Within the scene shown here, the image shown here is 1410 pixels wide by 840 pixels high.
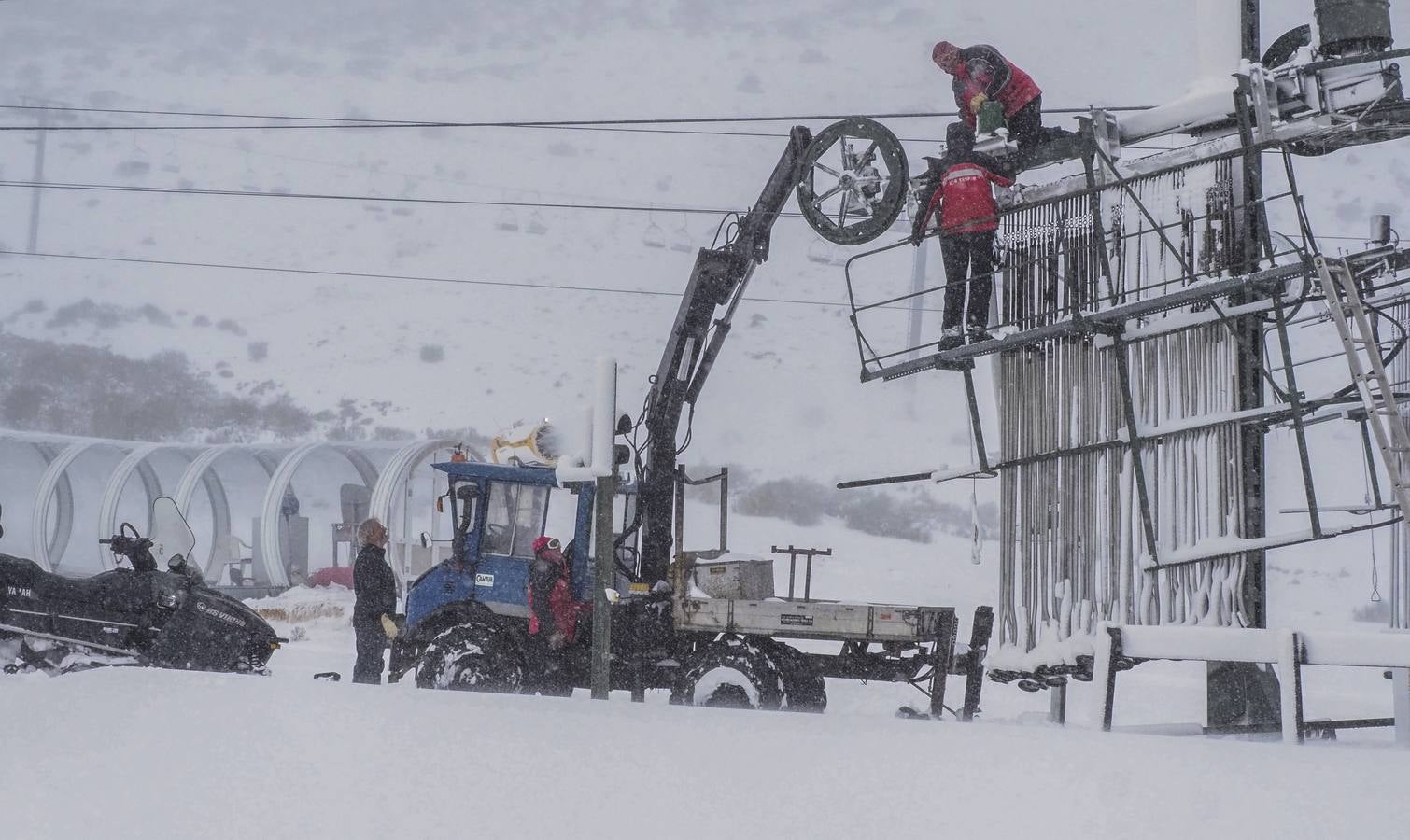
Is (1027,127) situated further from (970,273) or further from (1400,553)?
(1400,553)

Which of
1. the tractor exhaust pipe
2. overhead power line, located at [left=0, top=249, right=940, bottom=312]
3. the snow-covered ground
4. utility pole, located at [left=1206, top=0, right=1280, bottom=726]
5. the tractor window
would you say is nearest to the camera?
the snow-covered ground

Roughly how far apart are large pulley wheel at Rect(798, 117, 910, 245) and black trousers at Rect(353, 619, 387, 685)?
4.62m

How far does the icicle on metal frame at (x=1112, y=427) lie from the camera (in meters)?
7.53

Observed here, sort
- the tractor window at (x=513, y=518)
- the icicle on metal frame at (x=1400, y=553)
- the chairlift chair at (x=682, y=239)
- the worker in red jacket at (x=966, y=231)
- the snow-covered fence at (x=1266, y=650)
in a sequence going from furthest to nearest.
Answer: the chairlift chair at (x=682, y=239) < the tractor window at (x=513, y=518) < the worker in red jacket at (x=966, y=231) < the icicle on metal frame at (x=1400, y=553) < the snow-covered fence at (x=1266, y=650)

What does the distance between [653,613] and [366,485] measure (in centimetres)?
1451

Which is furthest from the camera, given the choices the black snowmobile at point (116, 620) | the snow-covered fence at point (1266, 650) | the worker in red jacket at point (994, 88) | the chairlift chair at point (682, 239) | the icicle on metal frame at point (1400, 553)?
the chairlift chair at point (682, 239)

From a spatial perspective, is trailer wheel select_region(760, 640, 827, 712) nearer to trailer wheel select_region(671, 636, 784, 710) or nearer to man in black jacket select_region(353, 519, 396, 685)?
trailer wheel select_region(671, 636, 784, 710)

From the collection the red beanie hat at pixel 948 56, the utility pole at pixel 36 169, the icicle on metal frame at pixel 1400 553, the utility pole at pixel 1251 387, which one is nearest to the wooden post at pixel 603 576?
the utility pole at pixel 1251 387

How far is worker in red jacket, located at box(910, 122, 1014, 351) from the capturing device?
850 centimetres

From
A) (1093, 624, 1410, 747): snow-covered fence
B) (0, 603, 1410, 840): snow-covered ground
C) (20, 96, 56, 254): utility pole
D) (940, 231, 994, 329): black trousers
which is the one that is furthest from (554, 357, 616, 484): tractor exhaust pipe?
(20, 96, 56, 254): utility pole

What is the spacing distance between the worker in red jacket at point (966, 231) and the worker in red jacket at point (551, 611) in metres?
3.46

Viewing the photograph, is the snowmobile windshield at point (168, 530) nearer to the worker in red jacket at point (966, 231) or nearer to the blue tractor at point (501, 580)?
the blue tractor at point (501, 580)

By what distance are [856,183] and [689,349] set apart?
8.58 ft

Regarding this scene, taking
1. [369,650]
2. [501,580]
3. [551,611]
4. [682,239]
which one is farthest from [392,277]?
[551,611]
